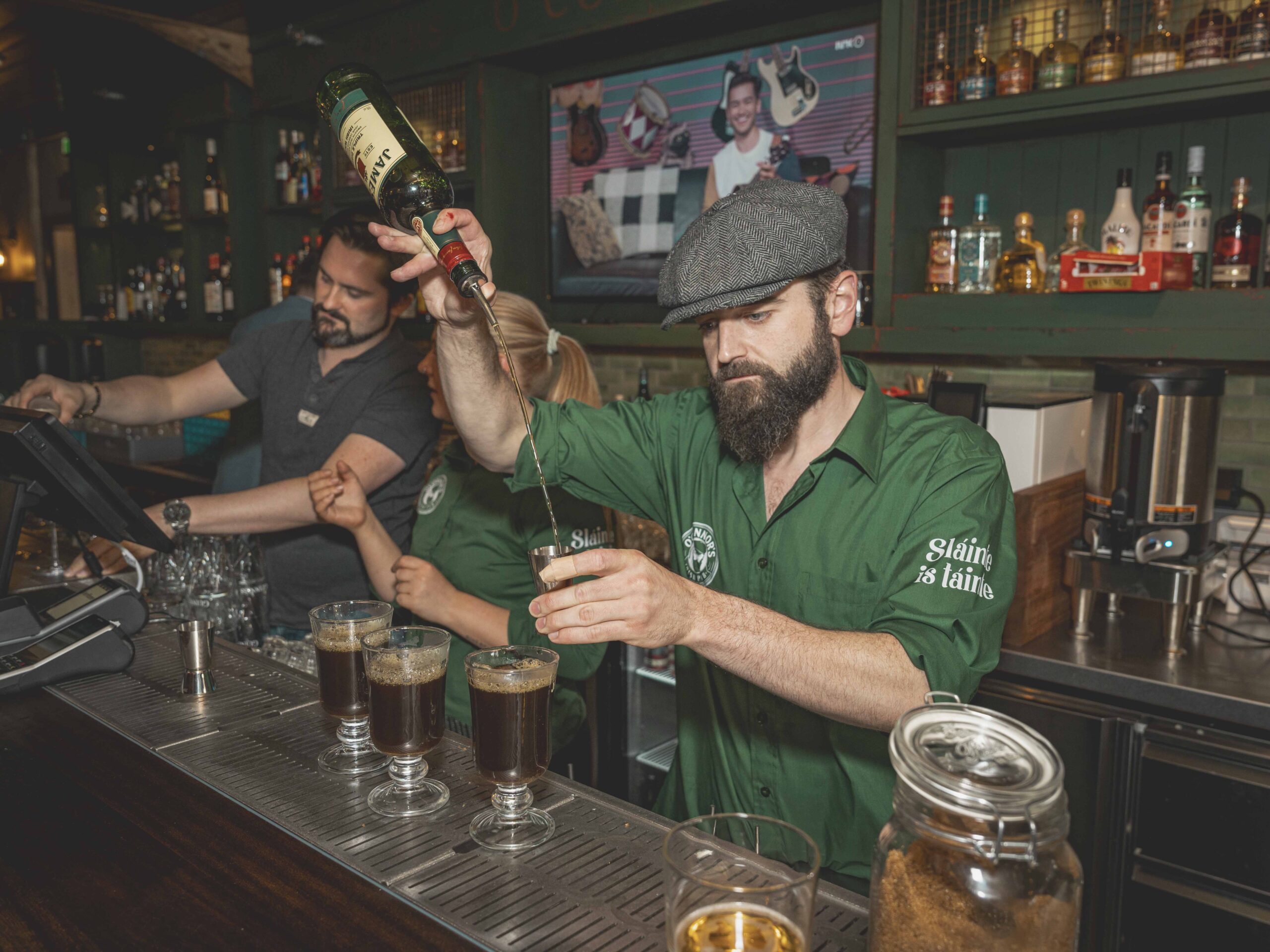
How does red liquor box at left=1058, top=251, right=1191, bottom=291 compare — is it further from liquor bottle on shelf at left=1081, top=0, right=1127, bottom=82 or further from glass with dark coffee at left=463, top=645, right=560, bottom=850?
glass with dark coffee at left=463, top=645, right=560, bottom=850

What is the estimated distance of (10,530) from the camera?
65.7 inches

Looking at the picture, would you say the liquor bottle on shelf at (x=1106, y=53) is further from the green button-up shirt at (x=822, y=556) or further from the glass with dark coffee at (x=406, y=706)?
the glass with dark coffee at (x=406, y=706)

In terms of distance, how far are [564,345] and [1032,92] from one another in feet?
4.34

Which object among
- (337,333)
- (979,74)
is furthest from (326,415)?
(979,74)

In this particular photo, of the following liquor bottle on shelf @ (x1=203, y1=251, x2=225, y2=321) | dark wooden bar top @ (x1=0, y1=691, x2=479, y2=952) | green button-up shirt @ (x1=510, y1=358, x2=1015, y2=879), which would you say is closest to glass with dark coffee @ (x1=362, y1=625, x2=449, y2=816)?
dark wooden bar top @ (x1=0, y1=691, x2=479, y2=952)

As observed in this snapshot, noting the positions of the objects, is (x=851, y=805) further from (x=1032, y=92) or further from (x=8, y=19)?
(x=8, y=19)

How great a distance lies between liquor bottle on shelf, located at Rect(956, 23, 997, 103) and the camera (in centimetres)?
248

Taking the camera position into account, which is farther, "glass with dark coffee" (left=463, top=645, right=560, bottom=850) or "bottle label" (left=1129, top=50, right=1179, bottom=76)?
"bottle label" (left=1129, top=50, right=1179, bottom=76)

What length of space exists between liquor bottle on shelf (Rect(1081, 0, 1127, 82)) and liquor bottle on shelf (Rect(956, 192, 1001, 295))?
41 centimetres

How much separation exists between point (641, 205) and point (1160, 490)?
209 centimetres

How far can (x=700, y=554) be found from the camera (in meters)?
1.62

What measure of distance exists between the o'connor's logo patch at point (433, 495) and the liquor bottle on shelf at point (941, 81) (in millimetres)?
1625

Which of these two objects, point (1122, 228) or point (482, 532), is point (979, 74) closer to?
point (1122, 228)

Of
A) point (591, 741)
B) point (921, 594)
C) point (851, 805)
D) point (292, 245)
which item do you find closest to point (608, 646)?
point (591, 741)
